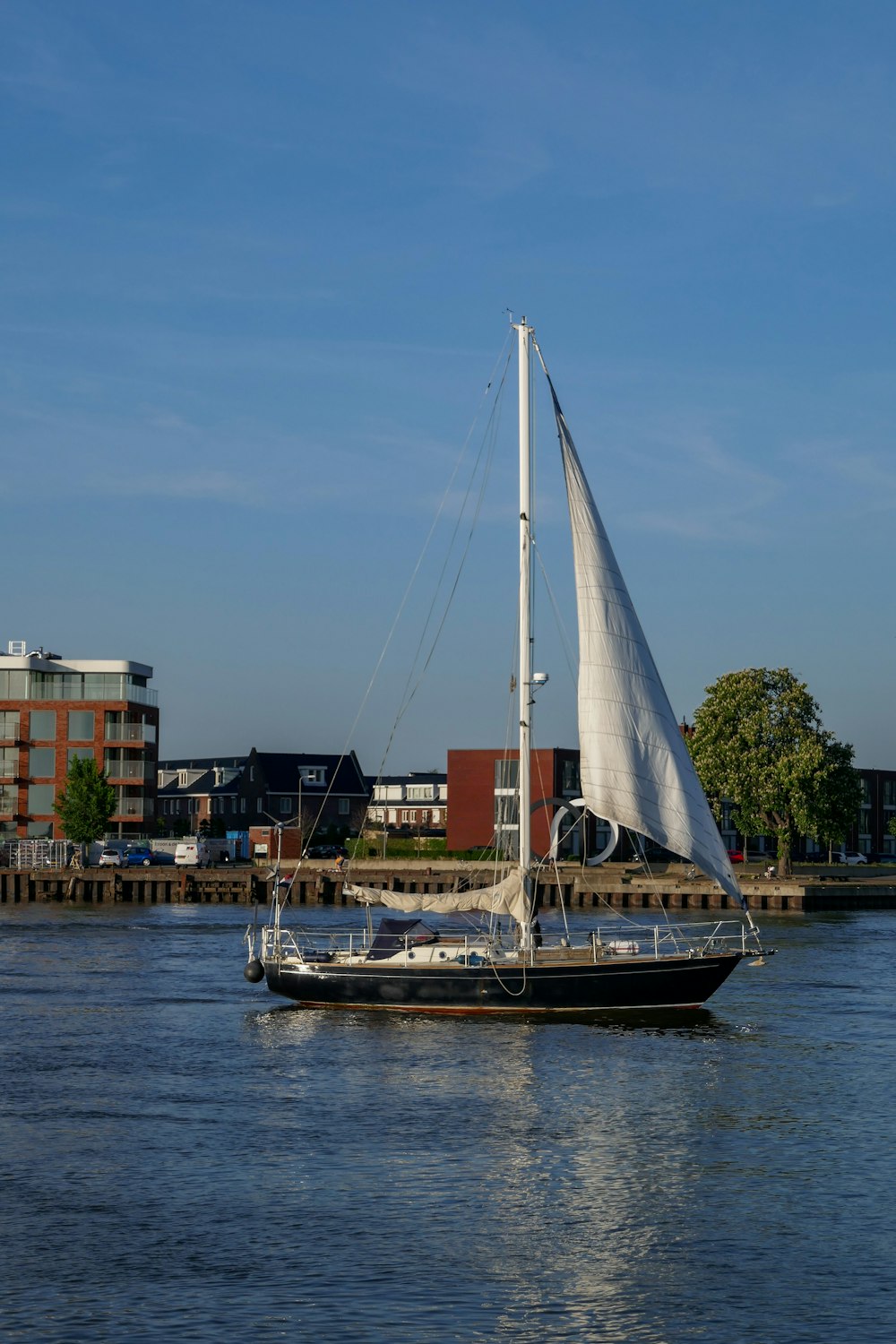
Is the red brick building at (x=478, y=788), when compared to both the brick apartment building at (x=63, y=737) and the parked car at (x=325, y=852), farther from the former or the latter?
the brick apartment building at (x=63, y=737)

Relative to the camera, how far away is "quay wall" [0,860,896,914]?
368 ft

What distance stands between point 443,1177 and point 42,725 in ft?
386

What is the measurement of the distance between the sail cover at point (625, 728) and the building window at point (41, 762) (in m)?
101

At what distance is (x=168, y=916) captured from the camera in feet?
327

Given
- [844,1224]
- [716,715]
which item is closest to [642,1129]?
[844,1224]

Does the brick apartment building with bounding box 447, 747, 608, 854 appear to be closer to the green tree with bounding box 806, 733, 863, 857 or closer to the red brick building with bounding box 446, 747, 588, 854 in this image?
the red brick building with bounding box 446, 747, 588, 854

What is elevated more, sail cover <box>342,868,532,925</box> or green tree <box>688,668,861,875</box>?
green tree <box>688,668,861,875</box>

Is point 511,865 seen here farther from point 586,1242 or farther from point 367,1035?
point 586,1242

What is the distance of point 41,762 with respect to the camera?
13988 centimetres

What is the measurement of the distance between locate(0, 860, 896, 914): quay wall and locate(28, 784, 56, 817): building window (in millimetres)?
20458

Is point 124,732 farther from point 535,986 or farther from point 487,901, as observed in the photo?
point 535,986

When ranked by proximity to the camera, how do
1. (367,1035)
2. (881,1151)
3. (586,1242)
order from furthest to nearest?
(367,1035) → (881,1151) → (586,1242)

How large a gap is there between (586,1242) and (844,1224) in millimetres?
4455

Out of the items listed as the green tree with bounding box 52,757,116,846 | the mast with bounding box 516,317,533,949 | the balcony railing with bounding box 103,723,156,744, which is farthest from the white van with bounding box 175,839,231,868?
the mast with bounding box 516,317,533,949
